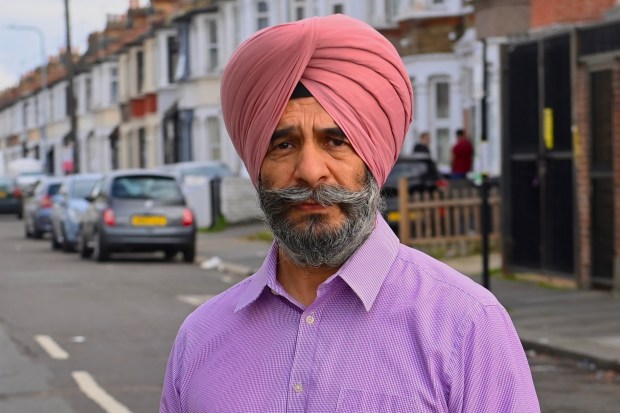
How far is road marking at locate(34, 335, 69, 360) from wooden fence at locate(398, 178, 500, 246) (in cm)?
1044

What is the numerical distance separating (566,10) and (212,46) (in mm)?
36491

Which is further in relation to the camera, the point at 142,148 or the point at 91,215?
the point at 142,148

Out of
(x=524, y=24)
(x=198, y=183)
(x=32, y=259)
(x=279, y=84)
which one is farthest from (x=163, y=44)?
(x=279, y=84)

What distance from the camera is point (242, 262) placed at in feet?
84.2

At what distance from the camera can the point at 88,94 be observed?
86.8m

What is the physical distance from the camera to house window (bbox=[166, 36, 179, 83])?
6097cm

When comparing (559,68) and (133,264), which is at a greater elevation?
(559,68)

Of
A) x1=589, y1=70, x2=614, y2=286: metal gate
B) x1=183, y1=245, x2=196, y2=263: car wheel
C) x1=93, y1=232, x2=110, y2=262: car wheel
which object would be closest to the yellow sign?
x1=589, y1=70, x2=614, y2=286: metal gate

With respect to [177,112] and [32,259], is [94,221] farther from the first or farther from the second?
[177,112]

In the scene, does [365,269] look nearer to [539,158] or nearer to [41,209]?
[539,158]

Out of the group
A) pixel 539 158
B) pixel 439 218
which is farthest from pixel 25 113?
pixel 539 158

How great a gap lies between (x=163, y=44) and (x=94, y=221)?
36.8 meters

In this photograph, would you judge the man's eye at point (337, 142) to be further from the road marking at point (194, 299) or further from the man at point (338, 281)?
the road marking at point (194, 299)

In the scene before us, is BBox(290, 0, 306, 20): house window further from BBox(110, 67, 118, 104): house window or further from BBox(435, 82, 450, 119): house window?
BBox(110, 67, 118, 104): house window
